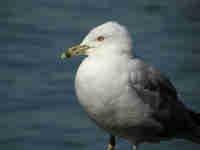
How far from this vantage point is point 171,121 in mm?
5391

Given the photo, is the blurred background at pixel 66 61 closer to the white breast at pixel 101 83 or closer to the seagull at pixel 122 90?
the seagull at pixel 122 90

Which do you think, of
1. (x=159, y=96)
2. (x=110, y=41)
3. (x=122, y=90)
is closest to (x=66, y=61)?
(x=159, y=96)

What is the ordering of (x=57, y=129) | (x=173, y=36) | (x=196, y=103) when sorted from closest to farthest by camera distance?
(x=57, y=129), (x=196, y=103), (x=173, y=36)

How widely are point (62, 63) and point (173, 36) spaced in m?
2.86

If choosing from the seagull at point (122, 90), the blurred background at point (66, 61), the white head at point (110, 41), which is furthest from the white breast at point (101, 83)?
the blurred background at point (66, 61)

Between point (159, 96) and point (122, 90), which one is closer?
point (122, 90)

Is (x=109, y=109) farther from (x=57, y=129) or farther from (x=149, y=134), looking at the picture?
(x=57, y=129)

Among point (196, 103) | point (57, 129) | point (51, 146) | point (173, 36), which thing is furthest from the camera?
point (173, 36)

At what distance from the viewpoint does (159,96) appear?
5.28 meters

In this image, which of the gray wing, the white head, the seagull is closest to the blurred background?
the gray wing

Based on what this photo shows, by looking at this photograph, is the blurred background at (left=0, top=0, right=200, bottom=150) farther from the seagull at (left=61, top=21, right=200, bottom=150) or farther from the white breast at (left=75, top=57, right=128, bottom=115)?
the white breast at (left=75, top=57, right=128, bottom=115)

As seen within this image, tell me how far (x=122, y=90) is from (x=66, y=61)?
18.5ft

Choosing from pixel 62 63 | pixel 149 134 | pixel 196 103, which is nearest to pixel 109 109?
pixel 149 134

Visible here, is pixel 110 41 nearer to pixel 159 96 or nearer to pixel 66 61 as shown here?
pixel 159 96
